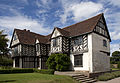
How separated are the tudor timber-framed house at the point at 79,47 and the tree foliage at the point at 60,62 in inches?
46.6

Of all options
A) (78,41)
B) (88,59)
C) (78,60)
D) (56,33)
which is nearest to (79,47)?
(78,41)

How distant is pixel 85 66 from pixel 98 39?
5176mm

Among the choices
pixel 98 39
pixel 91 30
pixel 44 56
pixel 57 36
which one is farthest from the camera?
pixel 44 56

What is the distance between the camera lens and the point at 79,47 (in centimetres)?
2025

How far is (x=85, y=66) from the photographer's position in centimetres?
1900

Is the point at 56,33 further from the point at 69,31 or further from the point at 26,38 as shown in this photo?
the point at 26,38

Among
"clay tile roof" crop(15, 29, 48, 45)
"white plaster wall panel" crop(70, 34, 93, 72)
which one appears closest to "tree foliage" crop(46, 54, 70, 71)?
"white plaster wall panel" crop(70, 34, 93, 72)

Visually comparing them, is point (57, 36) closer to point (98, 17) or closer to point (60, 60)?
point (60, 60)

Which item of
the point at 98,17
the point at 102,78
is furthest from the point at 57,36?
the point at 102,78

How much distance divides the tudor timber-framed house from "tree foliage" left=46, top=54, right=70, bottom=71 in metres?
1.18

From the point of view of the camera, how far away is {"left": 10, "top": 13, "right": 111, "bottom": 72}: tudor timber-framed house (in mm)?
19116

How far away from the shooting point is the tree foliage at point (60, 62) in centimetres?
1928

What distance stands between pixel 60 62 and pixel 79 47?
4.04 m

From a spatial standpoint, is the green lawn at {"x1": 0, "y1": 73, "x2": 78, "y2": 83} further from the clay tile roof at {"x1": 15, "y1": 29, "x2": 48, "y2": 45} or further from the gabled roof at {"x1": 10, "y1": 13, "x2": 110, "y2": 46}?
the clay tile roof at {"x1": 15, "y1": 29, "x2": 48, "y2": 45}
